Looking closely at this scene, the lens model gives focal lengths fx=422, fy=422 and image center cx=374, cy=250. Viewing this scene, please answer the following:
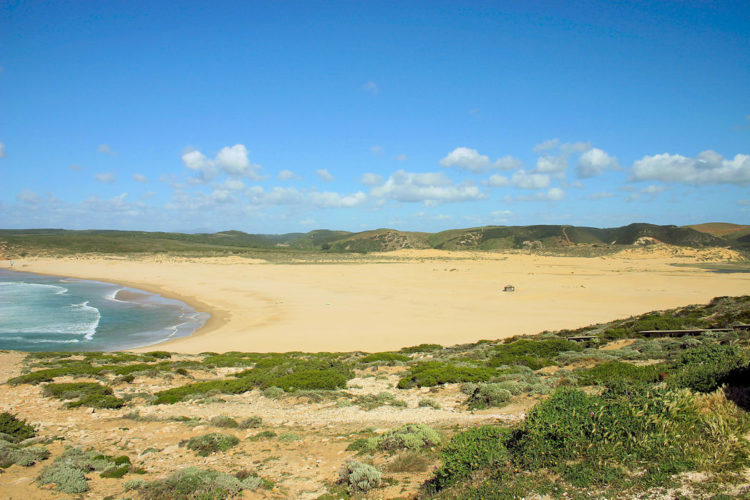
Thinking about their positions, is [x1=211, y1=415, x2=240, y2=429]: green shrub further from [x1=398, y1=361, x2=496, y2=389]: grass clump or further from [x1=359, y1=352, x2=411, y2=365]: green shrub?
[x1=359, y1=352, x2=411, y2=365]: green shrub

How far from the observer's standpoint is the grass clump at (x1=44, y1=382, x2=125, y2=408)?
10445 mm

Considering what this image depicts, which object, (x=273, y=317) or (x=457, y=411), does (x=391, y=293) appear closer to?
(x=273, y=317)

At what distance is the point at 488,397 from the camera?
31.2 feet

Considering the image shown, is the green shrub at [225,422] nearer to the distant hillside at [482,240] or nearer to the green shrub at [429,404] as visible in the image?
the green shrub at [429,404]

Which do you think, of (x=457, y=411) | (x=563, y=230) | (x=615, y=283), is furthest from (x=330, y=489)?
(x=563, y=230)

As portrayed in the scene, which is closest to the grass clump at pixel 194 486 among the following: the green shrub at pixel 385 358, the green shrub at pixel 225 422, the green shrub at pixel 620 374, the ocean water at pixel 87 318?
the green shrub at pixel 225 422

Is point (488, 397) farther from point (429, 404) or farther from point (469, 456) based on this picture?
point (469, 456)

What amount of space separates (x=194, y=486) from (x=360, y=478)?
231 centimetres

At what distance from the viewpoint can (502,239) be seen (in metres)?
120

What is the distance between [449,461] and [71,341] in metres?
24.9

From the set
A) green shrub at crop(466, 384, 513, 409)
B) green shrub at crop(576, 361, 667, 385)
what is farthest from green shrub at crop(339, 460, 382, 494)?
green shrub at crop(576, 361, 667, 385)

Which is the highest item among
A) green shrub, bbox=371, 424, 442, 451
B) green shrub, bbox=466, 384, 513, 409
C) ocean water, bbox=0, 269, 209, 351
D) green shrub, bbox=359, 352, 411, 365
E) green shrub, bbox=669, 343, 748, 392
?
green shrub, bbox=669, 343, 748, 392

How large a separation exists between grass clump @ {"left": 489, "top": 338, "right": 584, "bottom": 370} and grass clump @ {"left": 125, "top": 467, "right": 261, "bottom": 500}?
31.7 ft

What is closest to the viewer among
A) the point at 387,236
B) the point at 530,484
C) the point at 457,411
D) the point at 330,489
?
the point at 530,484
